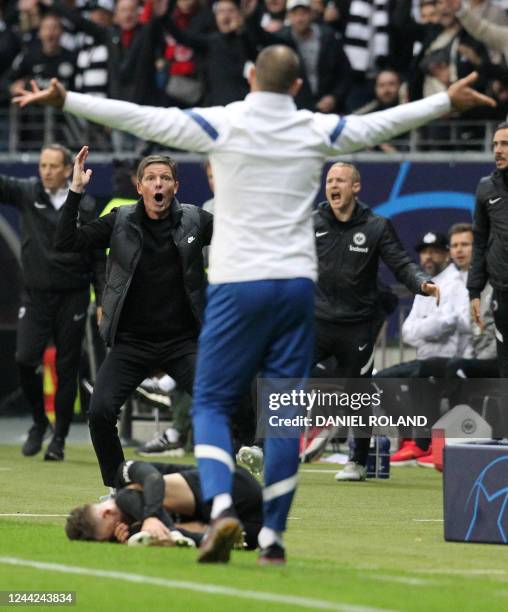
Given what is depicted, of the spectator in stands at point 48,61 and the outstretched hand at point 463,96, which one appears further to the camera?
the spectator in stands at point 48,61

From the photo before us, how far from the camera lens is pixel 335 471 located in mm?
14500

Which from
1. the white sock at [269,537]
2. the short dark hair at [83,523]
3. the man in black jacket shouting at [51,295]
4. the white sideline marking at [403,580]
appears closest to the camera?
the white sideline marking at [403,580]

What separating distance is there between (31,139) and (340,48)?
13.7 feet

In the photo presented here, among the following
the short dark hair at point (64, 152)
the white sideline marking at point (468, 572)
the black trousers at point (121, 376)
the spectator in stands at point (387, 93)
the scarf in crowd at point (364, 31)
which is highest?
the scarf in crowd at point (364, 31)

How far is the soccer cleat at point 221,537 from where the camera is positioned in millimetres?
7039

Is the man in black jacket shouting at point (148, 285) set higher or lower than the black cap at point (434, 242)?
lower

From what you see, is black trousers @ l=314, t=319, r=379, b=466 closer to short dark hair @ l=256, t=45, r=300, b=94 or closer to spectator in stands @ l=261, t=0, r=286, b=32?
short dark hair @ l=256, t=45, r=300, b=94

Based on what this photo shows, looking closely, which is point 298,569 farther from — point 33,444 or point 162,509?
point 33,444

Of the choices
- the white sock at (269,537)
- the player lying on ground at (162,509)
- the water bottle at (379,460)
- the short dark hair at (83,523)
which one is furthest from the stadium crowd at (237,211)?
the short dark hair at (83,523)

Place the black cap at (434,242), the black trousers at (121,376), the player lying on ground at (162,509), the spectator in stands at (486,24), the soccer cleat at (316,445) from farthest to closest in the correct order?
the spectator in stands at (486,24)
the black cap at (434,242)
the soccer cleat at (316,445)
the black trousers at (121,376)
the player lying on ground at (162,509)

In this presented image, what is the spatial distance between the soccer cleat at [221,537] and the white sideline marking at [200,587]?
369mm

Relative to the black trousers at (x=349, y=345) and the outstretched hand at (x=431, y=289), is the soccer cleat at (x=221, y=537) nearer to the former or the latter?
the outstretched hand at (x=431, y=289)

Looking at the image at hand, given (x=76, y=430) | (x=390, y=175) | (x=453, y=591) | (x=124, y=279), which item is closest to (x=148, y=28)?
(x=390, y=175)

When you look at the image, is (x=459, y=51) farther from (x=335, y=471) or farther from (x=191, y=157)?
(x=335, y=471)
